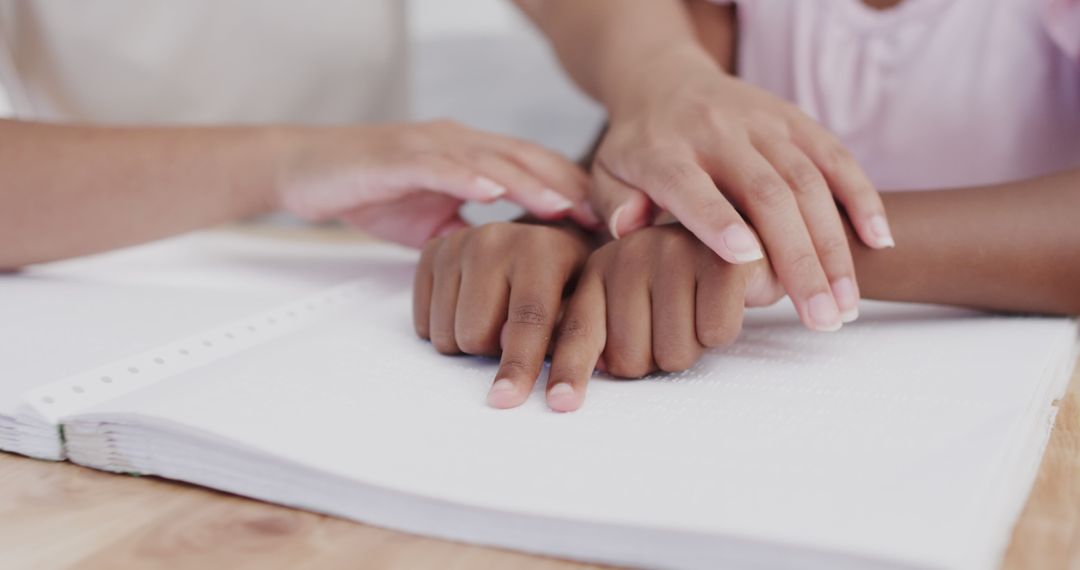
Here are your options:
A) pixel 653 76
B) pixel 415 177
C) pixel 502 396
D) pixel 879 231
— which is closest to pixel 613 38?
pixel 653 76

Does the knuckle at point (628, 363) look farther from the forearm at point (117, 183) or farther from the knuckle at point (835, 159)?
the forearm at point (117, 183)

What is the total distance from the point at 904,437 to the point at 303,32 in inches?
39.4

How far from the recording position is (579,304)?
1.73ft

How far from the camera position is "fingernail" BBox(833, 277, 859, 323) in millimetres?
543

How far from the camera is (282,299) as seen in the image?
0.69 meters

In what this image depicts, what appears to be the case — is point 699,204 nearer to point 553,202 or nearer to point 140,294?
point 553,202

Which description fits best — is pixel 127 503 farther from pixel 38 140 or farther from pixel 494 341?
pixel 38 140

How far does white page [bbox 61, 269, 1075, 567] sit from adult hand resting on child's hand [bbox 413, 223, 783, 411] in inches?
0.6

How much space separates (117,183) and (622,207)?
1.34 ft

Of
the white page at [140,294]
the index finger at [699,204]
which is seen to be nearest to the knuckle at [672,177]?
the index finger at [699,204]

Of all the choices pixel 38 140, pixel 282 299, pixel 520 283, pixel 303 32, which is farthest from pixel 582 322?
pixel 303 32

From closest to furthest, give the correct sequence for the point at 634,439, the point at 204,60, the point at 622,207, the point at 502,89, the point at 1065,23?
the point at 634,439
the point at 622,207
the point at 1065,23
the point at 204,60
the point at 502,89

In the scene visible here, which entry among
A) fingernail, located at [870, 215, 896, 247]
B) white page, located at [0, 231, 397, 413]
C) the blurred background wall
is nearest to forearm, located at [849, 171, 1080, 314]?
fingernail, located at [870, 215, 896, 247]

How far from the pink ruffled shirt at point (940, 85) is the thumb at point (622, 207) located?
323 millimetres
